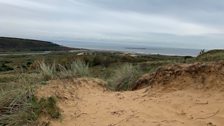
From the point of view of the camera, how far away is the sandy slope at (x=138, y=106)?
7.79 meters

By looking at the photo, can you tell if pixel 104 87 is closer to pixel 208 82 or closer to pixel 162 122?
pixel 208 82

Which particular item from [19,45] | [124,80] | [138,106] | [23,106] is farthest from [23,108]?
[19,45]

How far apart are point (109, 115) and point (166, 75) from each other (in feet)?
7.61

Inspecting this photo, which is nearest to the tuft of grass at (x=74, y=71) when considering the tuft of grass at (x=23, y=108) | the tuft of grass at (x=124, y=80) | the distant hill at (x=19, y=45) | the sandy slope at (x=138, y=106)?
the tuft of grass at (x=124, y=80)

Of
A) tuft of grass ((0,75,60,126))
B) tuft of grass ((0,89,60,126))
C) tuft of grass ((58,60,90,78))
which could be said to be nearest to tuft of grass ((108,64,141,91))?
tuft of grass ((58,60,90,78))

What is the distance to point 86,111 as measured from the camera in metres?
8.55

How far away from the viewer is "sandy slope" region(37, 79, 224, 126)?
779 centimetres

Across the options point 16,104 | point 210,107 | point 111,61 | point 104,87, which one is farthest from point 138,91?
point 111,61

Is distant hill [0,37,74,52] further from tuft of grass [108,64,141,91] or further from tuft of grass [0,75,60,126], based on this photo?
tuft of grass [0,75,60,126]

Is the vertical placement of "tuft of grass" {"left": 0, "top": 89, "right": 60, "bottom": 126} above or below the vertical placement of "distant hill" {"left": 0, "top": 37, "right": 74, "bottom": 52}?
above

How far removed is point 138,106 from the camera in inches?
341

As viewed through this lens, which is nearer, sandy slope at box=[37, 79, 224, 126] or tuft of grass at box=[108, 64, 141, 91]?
sandy slope at box=[37, 79, 224, 126]

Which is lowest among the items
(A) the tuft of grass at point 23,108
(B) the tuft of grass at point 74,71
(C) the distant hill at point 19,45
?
(C) the distant hill at point 19,45

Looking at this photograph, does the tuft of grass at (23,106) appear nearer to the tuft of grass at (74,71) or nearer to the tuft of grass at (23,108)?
the tuft of grass at (23,108)
